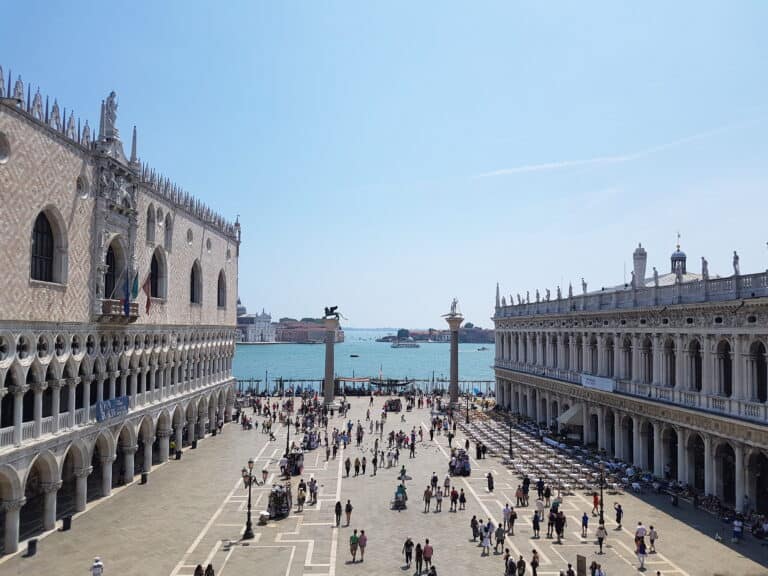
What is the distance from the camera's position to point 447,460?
3984 centimetres

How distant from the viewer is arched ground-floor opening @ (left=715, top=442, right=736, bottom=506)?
28359 millimetres

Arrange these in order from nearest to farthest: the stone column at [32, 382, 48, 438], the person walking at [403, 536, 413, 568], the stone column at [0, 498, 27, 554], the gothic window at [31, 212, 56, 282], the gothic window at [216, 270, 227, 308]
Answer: the person walking at [403, 536, 413, 568] → the stone column at [0, 498, 27, 554] → the stone column at [32, 382, 48, 438] → the gothic window at [31, 212, 56, 282] → the gothic window at [216, 270, 227, 308]

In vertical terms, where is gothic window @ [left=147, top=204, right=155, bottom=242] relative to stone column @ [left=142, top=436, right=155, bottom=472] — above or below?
above

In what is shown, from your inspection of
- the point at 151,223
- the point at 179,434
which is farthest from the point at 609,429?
the point at 151,223

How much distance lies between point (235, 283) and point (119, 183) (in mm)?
25603

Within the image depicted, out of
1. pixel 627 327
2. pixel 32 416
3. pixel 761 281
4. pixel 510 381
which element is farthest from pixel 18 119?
pixel 510 381

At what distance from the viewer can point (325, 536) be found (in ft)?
82.8

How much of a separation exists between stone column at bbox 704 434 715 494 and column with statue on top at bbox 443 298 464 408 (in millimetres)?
33835

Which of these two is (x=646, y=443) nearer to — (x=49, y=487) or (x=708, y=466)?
(x=708, y=466)

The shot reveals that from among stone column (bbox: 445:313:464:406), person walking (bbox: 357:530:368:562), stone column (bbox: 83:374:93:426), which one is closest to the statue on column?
stone column (bbox: 83:374:93:426)

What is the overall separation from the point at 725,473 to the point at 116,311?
28.5m

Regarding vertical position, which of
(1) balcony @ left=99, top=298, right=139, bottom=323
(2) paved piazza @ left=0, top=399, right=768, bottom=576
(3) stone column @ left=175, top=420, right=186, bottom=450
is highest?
(1) balcony @ left=99, top=298, right=139, bottom=323

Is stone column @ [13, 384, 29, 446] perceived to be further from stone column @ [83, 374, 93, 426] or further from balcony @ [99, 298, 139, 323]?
balcony @ [99, 298, 139, 323]

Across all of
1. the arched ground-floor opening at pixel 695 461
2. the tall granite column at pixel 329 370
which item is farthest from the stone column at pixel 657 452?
the tall granite column at pixel 329 370
